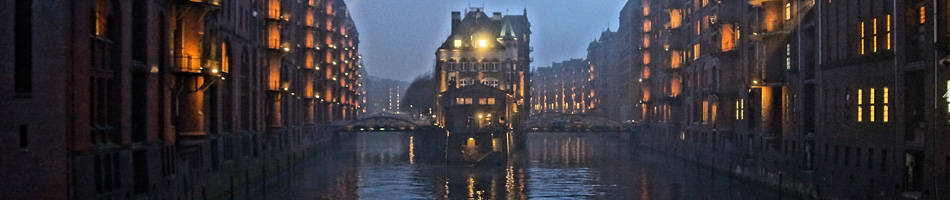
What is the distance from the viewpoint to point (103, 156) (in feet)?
111

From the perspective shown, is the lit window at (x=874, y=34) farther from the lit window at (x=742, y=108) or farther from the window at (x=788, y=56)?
the lit window at (x=742, y=108)

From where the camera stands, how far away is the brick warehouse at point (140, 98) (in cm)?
2808

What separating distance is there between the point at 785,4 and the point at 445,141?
43.2 metres

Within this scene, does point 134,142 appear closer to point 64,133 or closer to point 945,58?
point 64,133

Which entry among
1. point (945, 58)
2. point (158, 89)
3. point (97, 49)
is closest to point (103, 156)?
point (97, 49)

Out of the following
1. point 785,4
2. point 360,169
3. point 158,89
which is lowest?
point 360,169

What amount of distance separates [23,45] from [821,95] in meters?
Answer: 32.7

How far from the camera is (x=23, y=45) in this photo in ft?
92.0

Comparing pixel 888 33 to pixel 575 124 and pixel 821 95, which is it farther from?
pixel 575 124

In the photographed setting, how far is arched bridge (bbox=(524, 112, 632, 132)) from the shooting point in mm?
123144

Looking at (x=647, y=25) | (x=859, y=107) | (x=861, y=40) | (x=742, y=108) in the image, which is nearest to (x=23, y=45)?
(x=861, y=40)

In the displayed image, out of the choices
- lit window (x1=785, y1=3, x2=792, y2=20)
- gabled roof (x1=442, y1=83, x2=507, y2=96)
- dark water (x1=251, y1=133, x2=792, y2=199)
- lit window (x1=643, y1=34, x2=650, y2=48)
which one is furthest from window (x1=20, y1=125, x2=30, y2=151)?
lit window (x1=643, y1=34, x2=650, y2=48)

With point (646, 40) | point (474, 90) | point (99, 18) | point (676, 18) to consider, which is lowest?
point (474, 90)

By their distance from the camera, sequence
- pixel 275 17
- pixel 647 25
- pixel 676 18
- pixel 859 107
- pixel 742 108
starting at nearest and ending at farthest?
pixel 859 107, pixel 742 108, pixel 275 17, pixel 676 18, pixel 647 25
